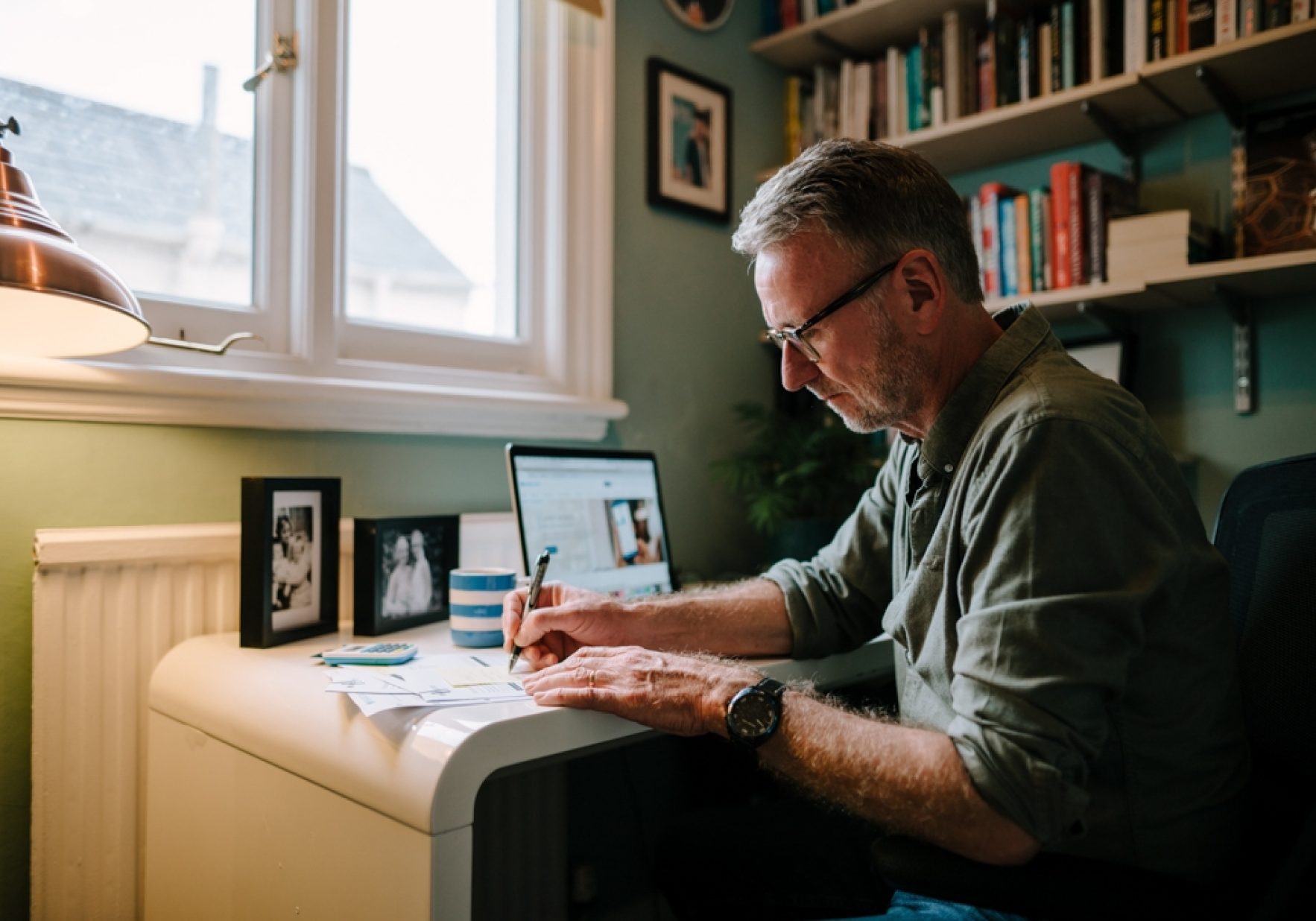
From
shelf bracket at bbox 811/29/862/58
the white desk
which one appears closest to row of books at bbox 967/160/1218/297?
shelf bracket at bbox 811/29/862/58

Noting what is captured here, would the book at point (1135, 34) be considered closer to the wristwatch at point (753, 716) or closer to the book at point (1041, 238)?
the book at point (1041, 238)

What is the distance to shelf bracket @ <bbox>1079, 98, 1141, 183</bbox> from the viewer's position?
73.8 inches

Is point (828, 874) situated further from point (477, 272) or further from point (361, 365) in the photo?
point (477, 272)

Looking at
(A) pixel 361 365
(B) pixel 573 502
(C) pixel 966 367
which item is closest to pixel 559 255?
(A) pixel 361 365

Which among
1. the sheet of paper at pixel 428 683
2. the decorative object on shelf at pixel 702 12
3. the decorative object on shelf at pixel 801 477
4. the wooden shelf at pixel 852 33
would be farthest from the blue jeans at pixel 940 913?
the decorative object on shelf at pixel 702 12

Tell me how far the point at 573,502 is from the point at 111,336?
722 mm

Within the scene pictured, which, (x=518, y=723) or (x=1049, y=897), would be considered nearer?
(x=1049, y=897)

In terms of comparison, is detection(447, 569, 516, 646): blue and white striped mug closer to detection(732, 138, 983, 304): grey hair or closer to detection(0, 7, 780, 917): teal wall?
detection(0, 7, 780, 917): teal wall

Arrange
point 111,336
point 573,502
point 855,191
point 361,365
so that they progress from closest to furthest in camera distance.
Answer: point 855,191 → point 111,336 → point 573,502 → point 361,365

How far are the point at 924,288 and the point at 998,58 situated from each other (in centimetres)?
126

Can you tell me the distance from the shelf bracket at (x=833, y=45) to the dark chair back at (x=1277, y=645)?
1.68 metres

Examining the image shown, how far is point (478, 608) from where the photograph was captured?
1.29m

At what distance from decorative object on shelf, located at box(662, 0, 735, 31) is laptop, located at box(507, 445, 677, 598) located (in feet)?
3.85

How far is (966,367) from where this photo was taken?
1.06 metres
